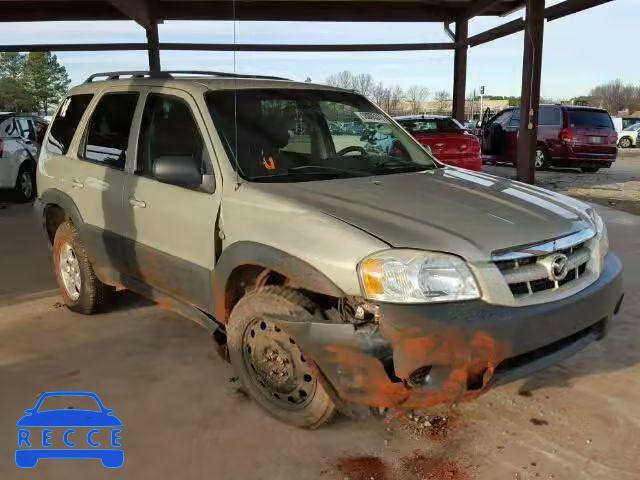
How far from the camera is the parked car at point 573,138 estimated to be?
1576 centimetres

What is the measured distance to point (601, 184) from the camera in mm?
13742

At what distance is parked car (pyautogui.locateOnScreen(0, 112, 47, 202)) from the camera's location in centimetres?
1027

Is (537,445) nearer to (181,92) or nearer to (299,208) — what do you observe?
(299,208)

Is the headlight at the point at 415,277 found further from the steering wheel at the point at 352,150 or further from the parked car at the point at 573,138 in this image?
the parked car at the point at 573,138

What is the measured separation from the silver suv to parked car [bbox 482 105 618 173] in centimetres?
1269

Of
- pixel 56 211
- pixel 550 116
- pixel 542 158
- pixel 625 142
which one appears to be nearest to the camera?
pixel 56 211

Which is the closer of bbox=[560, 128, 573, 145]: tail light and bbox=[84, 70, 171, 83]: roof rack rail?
bbox=[84, 70, 171, 83]: roof rack rail

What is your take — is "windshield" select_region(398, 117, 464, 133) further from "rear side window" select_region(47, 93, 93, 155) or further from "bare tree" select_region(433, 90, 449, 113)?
"bare tree" select_region(433, 90, 449, 113)

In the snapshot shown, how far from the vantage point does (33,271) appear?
21.1 feet

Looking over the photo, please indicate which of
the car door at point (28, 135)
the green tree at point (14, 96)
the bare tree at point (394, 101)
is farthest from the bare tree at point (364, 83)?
the green tree at point (14, 96)

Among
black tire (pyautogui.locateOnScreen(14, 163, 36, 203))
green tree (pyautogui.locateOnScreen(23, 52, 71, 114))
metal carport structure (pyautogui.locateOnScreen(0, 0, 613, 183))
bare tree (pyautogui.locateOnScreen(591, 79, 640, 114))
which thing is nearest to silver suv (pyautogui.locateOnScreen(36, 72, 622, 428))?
black tire (pyautogui.locateOnScreen(14, 163, 36, 203))

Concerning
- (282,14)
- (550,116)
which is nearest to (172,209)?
(282,14)

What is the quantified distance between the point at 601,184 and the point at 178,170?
12574mm

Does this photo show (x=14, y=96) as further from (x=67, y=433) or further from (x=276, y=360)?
(x=276, y=360)
